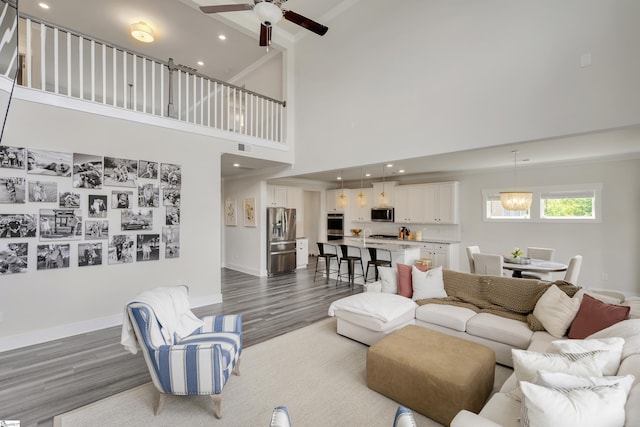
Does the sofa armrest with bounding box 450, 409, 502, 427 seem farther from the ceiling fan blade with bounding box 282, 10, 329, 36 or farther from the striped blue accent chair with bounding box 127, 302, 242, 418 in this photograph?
the ceiling fan blade with bounding box 282, 10, 329, 36

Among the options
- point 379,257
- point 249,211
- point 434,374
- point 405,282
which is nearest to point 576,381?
point 434,374

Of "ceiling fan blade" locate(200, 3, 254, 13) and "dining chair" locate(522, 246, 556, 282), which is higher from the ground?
"ceiling fan blade" locate(200, 3, 254, 13)

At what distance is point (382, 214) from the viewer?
8242mm

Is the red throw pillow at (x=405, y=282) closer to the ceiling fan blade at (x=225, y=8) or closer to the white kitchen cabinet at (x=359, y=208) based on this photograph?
the ceiling fan blade at (x=225, y=8)

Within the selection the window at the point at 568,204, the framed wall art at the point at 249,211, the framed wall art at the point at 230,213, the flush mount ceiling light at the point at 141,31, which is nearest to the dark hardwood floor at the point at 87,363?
the framed wall art at the point at 249,211

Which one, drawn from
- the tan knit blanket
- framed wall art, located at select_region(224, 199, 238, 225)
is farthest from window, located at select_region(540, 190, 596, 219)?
framed wall art, located at select_region(224, 199, 238, 225)

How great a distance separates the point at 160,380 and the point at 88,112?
12.0 feet

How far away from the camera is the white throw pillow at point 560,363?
1.55 m

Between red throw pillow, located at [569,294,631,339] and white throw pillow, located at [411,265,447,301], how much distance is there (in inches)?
56.0

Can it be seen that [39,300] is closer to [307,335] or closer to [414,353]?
[307,335]

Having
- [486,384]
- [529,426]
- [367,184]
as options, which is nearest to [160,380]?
[529,426]

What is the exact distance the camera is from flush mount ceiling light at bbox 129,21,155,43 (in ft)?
17.0

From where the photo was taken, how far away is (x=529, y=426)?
4.24 feet

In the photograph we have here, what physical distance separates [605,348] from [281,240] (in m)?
6.34
